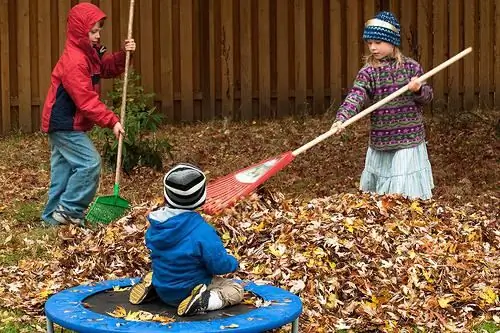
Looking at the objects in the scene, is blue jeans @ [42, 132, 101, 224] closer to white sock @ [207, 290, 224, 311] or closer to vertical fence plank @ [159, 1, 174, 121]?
white sock @ [207, 290, 224, 311]

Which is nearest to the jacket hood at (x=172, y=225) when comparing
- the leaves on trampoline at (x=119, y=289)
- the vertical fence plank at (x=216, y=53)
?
the leaves on trampoline at (x=119, y=289)

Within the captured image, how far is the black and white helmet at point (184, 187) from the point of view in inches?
158

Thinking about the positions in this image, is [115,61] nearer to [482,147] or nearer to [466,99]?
[482,147]

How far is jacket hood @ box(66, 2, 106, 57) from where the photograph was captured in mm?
6738

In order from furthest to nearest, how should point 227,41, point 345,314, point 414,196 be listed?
point 227,41, point 414,196, point 345,314

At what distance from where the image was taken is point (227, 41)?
442 inches

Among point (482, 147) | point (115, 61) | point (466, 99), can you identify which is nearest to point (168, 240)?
point (115, 61)

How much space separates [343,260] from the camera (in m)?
5.18

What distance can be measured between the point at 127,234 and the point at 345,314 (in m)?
1.52

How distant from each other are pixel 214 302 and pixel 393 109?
2.82 m

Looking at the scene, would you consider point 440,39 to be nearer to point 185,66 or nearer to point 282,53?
point 282,53

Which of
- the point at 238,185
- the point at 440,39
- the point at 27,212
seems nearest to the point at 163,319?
the point at 238,185

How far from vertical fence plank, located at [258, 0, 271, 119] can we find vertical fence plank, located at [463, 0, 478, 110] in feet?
7.76

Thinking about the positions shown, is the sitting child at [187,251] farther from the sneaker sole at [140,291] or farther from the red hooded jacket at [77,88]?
the red hooded jacket at [77,88]
